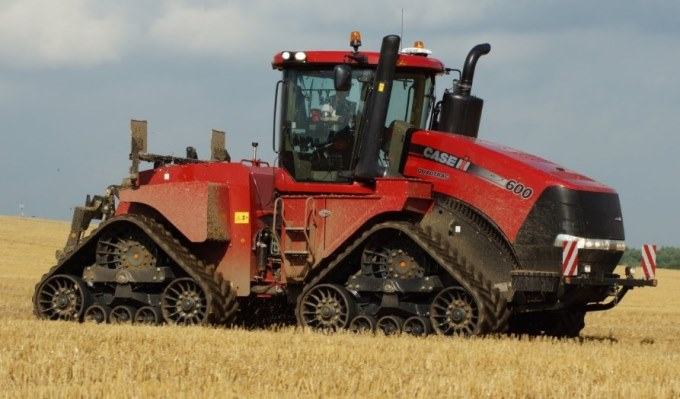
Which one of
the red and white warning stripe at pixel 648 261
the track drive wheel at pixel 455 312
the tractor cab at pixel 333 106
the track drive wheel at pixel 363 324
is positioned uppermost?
the tractor cab at pixel 333 106

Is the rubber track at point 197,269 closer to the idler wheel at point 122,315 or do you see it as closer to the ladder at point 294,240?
the ladder at point 294,240

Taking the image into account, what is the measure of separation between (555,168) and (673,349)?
225 centimetres

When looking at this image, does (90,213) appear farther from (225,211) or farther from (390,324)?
(390,324)

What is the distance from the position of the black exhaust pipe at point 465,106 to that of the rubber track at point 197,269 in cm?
306

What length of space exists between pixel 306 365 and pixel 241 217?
4996 millimetres

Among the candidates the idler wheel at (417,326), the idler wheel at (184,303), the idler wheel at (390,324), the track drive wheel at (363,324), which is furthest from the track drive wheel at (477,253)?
the idler wheel at (184,303)

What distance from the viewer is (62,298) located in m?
15.1

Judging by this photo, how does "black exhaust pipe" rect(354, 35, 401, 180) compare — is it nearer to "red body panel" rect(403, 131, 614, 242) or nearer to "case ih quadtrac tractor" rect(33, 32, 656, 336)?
"case ih quadtrac tractor" rect(33, 32, 656, 336)

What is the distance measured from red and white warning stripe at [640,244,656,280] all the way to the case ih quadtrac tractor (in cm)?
28

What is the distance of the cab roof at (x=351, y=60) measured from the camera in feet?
45.4

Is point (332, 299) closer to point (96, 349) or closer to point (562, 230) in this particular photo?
point (562, 230)

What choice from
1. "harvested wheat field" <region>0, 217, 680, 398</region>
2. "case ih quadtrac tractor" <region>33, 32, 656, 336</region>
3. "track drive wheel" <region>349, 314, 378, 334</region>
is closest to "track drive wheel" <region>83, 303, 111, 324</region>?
"case ih quadtrac tractor" <region>33, 32, 656, 336</region>

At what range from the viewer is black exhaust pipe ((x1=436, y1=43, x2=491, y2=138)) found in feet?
46.7

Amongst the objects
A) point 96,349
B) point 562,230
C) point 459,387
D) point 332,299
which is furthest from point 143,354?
point 562,230
